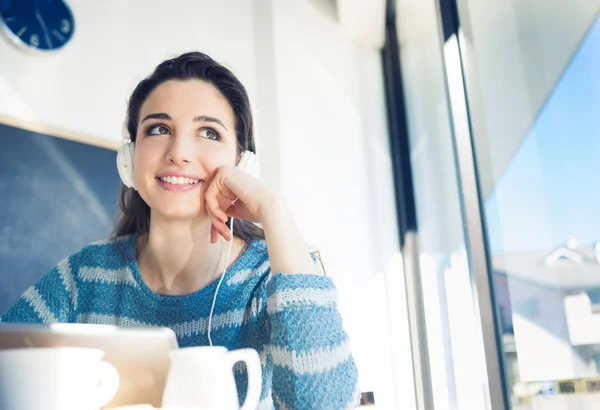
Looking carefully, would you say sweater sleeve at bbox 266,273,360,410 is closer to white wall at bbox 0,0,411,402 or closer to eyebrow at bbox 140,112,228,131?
eyebrow at bbox 140,112,228,131

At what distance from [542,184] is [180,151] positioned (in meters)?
0.78

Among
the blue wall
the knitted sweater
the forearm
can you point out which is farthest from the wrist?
the blue wall

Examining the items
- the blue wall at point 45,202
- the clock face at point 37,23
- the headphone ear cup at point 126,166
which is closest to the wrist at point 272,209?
the headphone ear cup at point 126,166

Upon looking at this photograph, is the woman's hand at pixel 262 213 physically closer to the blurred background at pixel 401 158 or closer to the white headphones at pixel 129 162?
the white headphones at pixel 129 162

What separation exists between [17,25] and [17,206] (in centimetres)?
67

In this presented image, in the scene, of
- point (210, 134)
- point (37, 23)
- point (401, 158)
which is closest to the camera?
point (210, 134)

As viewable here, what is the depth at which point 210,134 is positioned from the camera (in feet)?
3.48

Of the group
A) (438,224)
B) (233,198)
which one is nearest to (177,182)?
(233,198)

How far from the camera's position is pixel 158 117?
103 centimetres

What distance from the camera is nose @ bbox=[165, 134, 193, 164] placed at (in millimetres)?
979

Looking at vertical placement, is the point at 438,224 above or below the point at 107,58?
below

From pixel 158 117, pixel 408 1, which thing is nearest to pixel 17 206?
pixel 158 117

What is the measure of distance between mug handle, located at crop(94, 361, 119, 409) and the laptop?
0.04ft

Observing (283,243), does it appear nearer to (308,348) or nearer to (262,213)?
(262,213)
